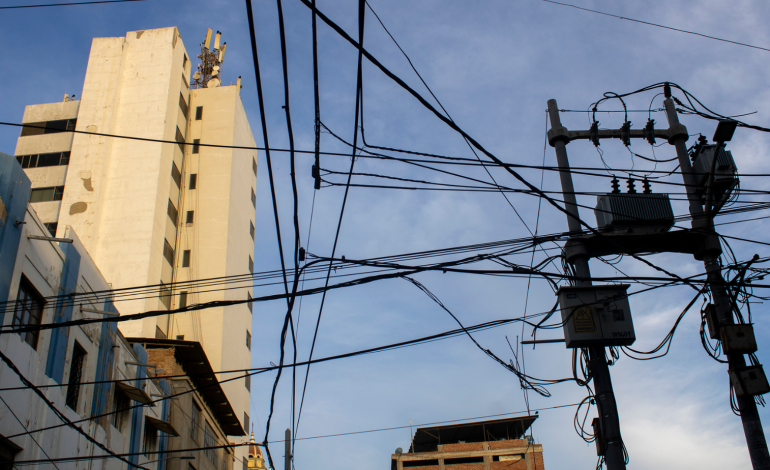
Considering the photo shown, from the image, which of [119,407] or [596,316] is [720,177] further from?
[119,407]

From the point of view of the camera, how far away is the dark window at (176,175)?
4156cm

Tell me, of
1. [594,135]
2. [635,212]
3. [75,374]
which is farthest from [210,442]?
[635,212]

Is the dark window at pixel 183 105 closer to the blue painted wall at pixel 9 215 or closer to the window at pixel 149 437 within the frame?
the window at pixel 149 437

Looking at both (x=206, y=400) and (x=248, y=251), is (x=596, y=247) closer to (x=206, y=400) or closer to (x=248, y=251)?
(x=206, y=400)

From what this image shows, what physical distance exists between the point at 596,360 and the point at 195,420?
65.5 feet

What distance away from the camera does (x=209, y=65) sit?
51.4 m

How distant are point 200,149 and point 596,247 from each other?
39.8 metres

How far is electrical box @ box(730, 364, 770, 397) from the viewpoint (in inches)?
295

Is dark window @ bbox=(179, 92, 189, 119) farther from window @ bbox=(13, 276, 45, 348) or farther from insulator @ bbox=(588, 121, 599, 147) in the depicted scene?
insulator @ bbox=(588, 121, 599, 147)

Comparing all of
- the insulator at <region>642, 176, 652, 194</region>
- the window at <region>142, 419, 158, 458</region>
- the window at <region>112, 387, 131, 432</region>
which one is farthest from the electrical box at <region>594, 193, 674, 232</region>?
the window at <region>142, 419, 158, 458</region>

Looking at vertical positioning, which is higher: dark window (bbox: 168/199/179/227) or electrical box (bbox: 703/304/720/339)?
dark window (bbox: 168/199/179/227)

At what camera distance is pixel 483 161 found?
7.90 m

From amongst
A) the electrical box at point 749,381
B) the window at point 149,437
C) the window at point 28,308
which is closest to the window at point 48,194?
the window at point 149,437

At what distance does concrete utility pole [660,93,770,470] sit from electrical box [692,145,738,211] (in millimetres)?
131
